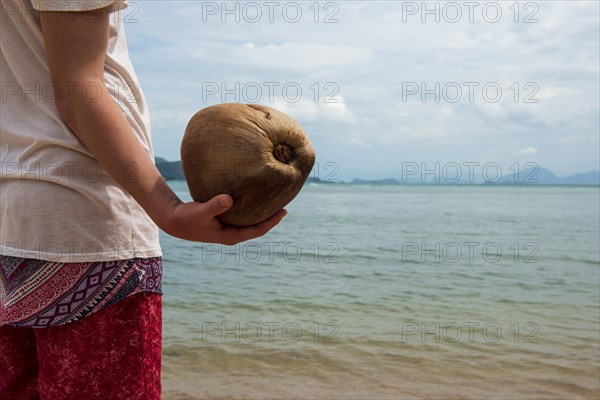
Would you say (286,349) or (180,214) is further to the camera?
(286,349)

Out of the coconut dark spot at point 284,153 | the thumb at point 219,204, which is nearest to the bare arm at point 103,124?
the thumb at point 219,204

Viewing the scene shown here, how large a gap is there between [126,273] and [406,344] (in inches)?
215

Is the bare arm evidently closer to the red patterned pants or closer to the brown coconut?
the brown coconut

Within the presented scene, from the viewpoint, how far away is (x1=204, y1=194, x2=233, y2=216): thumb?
1168 millimetres

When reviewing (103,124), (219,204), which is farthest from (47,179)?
(219,204)

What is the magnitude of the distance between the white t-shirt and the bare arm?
0.03 meters

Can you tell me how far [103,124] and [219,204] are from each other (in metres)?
0.27

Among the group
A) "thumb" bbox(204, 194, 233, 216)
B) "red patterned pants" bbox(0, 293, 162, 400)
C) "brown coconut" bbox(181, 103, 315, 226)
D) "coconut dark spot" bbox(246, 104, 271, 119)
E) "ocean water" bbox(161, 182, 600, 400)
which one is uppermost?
"coconut dark spot" bbox(246, 104, 271, 119)

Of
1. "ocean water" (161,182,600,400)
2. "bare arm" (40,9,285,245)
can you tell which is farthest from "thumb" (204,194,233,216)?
"ocean water" (161,182,600,400)

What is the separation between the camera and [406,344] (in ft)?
20.9

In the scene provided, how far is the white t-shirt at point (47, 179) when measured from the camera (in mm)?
1262

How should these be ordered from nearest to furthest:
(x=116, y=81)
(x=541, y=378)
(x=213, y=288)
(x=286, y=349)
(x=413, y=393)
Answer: (x=116, y=81), (x=413, y=393), (x=541, y=378), (x=286, y=349), (x=213, y=288)

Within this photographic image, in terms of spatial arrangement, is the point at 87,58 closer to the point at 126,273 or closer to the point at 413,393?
the point at 126,273

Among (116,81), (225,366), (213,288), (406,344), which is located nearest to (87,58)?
(116,81)
